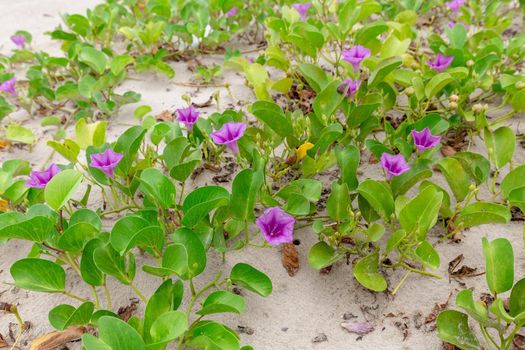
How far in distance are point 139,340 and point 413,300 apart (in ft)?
2.54

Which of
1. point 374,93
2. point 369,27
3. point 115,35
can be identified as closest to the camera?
point 374,93

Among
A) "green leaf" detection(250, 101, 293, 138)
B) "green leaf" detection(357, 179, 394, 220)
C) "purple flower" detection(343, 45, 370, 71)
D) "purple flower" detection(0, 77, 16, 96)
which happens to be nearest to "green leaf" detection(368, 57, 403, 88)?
"purple flower" detection(343, 45, 370, 71)

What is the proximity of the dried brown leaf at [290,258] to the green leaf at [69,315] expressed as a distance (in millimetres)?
567

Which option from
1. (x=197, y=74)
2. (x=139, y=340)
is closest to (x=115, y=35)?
(x=197, y=74)

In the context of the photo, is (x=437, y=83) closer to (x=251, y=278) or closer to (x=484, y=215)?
(x=484, y=215)

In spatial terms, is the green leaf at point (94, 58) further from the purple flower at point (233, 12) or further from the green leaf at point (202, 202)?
the green leaf at point (202, 202)

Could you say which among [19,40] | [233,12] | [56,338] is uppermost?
[233,12]

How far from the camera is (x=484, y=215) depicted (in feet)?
4.37

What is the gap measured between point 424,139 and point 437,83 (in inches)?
11.0

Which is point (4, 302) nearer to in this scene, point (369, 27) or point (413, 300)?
point (413, 300)

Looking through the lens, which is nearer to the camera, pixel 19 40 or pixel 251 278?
pixel 251 278

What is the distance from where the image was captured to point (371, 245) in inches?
58.7

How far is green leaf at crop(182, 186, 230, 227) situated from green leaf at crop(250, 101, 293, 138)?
14.1 inches

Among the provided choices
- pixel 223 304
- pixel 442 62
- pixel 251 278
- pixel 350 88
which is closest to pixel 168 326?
pixel 223 304
